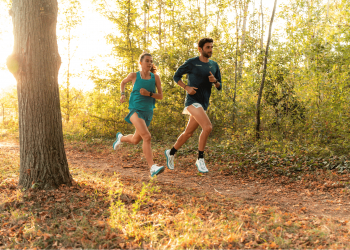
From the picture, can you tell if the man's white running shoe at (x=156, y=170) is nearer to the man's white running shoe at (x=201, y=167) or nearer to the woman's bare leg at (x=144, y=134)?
the woman's bare leg at (x=144, y=134)

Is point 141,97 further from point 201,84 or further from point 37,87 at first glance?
point 37,87

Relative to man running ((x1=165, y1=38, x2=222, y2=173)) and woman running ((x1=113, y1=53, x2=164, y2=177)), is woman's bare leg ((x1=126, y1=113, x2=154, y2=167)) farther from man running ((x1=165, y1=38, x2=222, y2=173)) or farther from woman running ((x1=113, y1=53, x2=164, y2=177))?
man running ((x1=165, y1=38, x2=222, y2=173))

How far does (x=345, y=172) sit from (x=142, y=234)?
4.91m

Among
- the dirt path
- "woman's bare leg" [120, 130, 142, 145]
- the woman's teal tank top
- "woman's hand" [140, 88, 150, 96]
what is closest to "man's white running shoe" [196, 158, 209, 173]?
the dirt path

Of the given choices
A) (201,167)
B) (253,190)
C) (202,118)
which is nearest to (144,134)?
(202,118)

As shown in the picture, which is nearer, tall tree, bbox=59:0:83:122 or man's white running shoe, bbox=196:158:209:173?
man's white running shoe, bbox=196:158:209:173

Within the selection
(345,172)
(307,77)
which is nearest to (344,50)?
(307,77)

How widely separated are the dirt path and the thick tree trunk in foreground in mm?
1987

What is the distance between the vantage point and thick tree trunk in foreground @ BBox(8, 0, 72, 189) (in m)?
4.06

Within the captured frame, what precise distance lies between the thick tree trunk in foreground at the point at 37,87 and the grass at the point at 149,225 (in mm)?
375

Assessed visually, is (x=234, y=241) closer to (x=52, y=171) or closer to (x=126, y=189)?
(x=126, y=189)

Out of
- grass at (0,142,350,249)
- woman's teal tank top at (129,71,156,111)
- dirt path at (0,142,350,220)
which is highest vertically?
woman's teal tank top at (129,71,156,111)

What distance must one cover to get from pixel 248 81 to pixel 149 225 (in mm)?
6824

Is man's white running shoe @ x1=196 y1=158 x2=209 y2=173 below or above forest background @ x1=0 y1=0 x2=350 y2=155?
below
